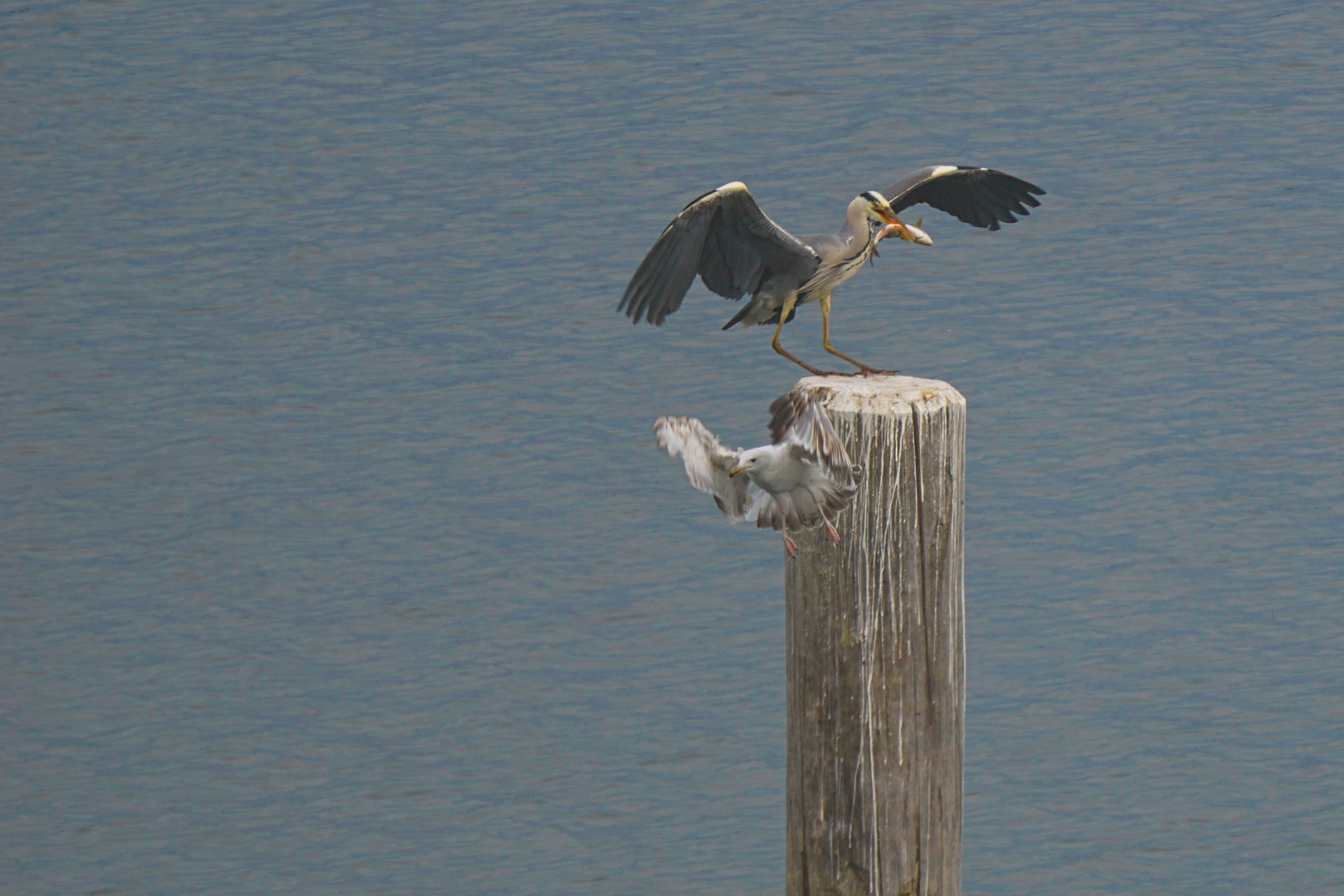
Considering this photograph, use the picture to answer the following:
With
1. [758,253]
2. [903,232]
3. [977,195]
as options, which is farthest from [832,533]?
[977,195]

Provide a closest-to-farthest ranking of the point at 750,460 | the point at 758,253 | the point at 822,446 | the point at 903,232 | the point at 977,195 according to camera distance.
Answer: the point at 822,446 → the point at 750,460 → the point at 903,232 → the point at 758,253 → the point at 977,195

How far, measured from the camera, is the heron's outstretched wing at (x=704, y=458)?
3.15m

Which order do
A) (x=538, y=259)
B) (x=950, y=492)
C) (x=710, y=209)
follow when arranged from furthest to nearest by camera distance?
1. (x=538, y=259)
2. (x=710, y=209)
3. (x=950, y=492)

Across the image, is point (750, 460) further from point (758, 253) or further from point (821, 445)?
point (758, 253)

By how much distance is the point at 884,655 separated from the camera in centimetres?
301

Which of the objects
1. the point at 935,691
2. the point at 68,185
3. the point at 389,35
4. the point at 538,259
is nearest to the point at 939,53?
the point at 538,259

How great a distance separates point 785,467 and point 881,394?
0.75ft

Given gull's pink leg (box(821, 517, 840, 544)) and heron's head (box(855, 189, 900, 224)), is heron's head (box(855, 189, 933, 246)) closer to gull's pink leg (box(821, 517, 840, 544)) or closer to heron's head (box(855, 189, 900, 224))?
heron's head (box(855, 189, 900, 224))

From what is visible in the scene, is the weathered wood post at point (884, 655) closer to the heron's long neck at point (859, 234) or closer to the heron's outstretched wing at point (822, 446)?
the heron's outstretched wing at point (822, 446)

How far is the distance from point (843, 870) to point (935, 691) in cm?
39

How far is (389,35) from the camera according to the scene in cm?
637

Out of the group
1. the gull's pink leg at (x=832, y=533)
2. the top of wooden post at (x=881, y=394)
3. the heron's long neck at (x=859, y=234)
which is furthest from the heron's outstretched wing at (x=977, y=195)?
the gull's pink leg at (x=832, y=533)

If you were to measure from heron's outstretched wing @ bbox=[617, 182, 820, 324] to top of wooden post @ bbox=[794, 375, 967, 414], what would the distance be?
731 millimetres

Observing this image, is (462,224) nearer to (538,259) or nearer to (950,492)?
(538,259)
